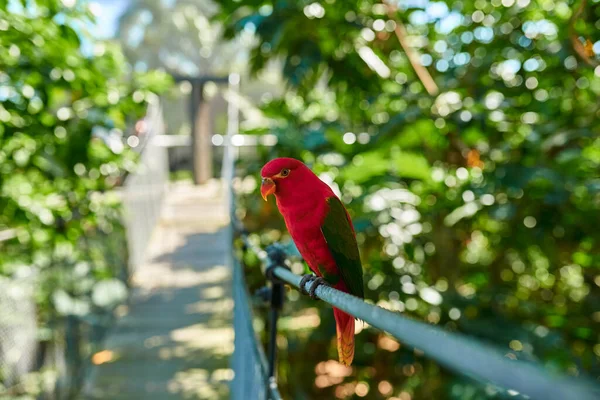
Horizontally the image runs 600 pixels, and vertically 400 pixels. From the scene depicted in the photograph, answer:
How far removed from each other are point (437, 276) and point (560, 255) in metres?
0.65

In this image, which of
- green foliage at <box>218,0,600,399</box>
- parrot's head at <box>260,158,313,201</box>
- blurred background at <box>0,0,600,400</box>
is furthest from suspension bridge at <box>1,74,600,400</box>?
green foliage at <box>218,0,600,399</box>

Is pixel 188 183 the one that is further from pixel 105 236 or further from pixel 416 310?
pixel 416 310

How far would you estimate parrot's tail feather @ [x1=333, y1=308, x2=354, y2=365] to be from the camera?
2.21 ft

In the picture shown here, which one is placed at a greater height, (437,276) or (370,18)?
(370,18)

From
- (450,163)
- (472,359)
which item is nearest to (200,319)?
(450,163)

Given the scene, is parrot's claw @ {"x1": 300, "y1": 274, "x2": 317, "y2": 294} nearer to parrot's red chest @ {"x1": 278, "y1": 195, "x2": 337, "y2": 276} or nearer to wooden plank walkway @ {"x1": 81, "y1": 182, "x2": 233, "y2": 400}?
parrot's red chest @ {"x1": 278, "y1": 195, "x2": 337, "y2": 276}

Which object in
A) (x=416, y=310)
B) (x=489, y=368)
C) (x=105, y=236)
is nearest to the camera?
(x=489, y=368)

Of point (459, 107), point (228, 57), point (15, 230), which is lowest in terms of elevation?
point (15, 230)

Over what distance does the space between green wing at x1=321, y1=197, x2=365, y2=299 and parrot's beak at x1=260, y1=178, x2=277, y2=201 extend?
0.35 ft

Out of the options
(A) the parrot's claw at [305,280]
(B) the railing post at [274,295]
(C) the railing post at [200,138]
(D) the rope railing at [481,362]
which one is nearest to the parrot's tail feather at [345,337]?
(A) the parrot's claw at [305,280]

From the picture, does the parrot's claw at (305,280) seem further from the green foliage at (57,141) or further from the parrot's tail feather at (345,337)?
the green foliage at (57,141)

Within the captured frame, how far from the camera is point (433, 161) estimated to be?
2875 mm

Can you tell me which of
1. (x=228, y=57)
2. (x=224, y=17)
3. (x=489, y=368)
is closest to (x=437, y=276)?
(x=224, y=17)

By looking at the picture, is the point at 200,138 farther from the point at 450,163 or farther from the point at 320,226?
the point at 320,226
